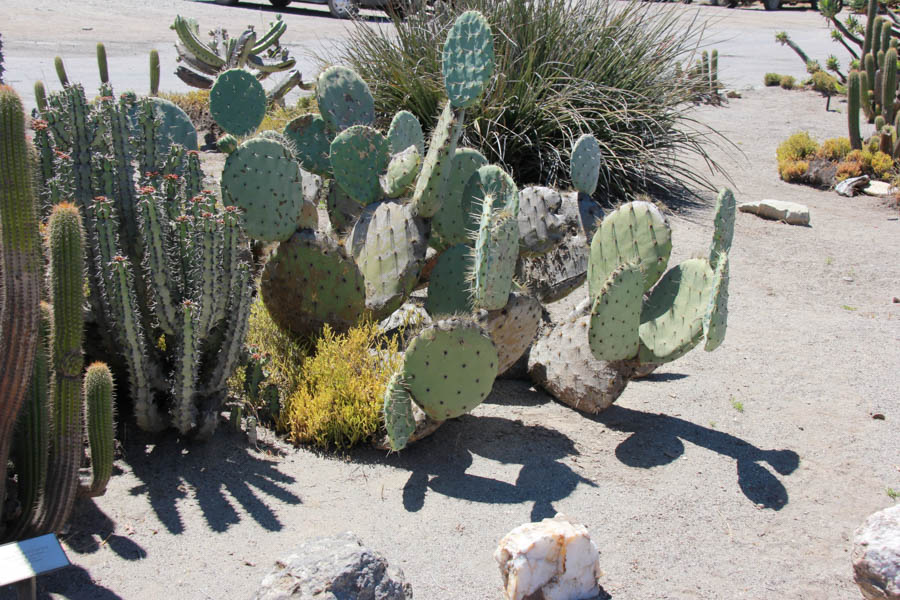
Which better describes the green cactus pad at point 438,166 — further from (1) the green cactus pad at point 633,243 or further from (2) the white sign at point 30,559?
(2) the white sign at point 30,559

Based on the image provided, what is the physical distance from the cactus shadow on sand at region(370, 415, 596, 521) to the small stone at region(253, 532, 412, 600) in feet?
3.05

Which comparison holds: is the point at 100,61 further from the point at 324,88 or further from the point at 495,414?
the point at 495,414

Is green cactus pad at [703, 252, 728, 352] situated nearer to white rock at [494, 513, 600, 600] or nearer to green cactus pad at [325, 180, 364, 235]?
white rock at [494, 513, 600, 600]

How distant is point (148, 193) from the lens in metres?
3.49

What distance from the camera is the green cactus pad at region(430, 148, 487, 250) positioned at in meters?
5.05

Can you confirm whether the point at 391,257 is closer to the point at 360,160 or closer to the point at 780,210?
the point at 360,160

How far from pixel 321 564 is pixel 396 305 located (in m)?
2.42

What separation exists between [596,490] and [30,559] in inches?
90.9

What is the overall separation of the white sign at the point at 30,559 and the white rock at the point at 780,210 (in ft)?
23.8

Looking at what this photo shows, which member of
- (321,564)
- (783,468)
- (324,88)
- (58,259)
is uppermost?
(324,88)

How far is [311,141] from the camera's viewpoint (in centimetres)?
594

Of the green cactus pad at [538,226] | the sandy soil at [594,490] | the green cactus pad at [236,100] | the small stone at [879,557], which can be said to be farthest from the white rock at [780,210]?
the small stone at [879,557]

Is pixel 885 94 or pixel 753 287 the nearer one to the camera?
pixel 753 287

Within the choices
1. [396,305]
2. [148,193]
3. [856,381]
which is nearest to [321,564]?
[148,193]
